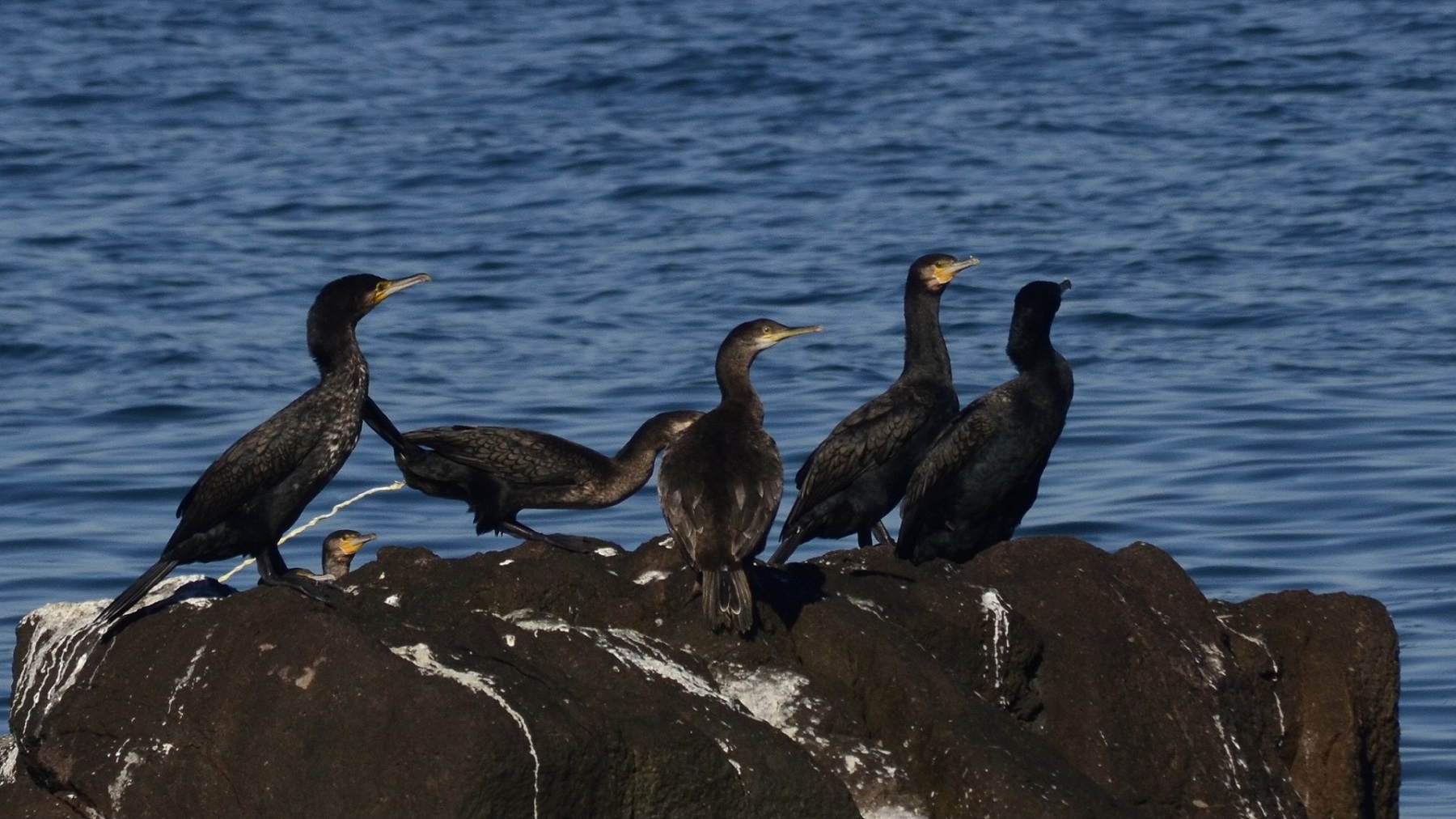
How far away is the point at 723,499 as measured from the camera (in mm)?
6457

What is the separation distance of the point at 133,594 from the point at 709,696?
162 centimetres

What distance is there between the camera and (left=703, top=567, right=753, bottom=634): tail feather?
6324mm

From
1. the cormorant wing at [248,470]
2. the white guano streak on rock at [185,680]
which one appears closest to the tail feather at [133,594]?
the cormorant wing at [248,470]

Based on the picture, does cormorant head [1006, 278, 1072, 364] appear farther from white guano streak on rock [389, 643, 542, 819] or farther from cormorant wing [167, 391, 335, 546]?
white guano streak on rock [389, 643, 542, 819]

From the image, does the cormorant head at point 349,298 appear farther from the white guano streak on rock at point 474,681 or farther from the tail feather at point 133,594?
the white guano streak on rock at point 474,681

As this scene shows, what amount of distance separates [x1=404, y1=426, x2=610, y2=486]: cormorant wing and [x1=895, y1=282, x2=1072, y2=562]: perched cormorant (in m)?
1.15

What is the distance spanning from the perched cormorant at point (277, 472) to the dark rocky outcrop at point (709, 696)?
0.28 m

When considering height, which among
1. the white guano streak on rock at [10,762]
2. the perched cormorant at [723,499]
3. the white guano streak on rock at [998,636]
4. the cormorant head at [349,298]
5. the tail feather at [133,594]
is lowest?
the white guano streak on rock at [10,762]

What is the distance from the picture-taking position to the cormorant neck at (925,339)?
8.48m

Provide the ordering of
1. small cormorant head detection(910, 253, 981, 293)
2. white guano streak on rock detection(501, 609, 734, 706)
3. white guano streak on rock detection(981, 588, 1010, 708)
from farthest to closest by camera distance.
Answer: small cormorant head detection(910, 253, 981, 293) < white guano streak on rock detection(981, 588, 1010, 708) < white guano streak on rock detection(501, 609, 734, 706)

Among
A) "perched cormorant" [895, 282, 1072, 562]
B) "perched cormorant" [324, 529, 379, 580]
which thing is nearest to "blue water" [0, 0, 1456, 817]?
"perched cormorant" [324, 529, 379, 580]

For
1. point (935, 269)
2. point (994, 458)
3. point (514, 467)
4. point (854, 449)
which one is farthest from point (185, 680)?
point (935, 269)

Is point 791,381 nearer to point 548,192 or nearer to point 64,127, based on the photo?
point 548,192

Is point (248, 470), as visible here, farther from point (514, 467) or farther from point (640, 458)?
point (640, 458)
